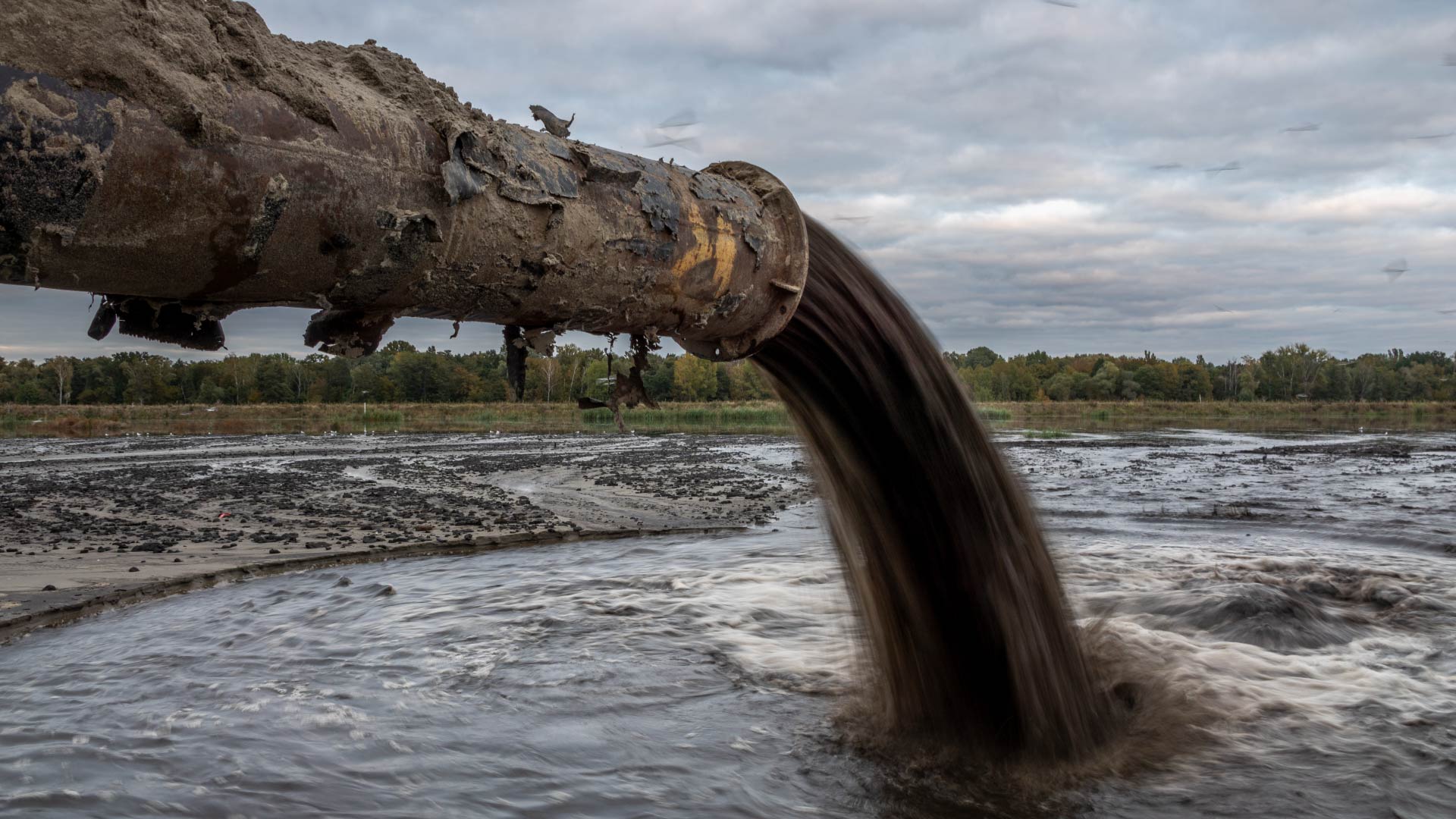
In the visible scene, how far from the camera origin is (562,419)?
63.6 m

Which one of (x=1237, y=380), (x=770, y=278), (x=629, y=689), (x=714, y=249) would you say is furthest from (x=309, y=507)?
(x=1237, y=380)

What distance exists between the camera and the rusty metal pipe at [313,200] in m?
1.78

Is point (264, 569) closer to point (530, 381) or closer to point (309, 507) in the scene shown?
point (309, 507)

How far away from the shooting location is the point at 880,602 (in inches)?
179

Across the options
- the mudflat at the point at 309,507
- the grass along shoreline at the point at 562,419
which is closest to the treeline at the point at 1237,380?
the grass along shoreline at the point at 562,419

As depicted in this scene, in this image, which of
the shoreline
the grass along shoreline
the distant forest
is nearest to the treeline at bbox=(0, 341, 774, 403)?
the distant forest

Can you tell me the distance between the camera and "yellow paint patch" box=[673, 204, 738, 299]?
3.00 m

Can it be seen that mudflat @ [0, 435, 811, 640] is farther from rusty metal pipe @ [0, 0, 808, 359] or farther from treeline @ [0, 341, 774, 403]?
treeline @ [0, 341, 774, 403]

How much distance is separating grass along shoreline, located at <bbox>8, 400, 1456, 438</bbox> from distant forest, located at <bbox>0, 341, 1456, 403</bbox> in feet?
84.1

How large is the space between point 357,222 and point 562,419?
204ft

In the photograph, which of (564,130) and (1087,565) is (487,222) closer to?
(564,130)

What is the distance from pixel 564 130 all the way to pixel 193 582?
6907mm

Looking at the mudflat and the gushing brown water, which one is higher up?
the gushing brown water

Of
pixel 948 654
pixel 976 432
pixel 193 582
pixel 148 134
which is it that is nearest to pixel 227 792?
pixel 148 134
